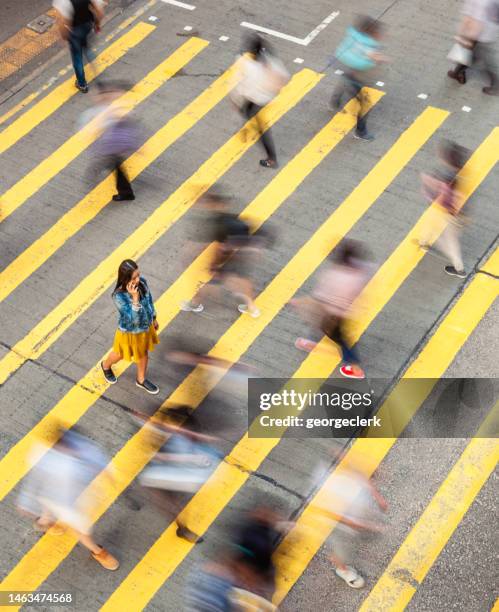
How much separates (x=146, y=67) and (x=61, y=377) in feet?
20.3

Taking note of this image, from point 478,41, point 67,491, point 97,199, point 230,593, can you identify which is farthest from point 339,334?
point 478,41

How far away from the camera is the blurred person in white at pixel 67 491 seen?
774cm

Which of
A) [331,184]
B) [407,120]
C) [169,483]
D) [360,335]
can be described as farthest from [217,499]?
[407,120]

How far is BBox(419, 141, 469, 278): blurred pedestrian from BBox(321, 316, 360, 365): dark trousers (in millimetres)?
1964

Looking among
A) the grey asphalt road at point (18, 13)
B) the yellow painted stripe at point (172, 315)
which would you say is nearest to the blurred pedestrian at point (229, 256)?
the yellow painted stripe at point (172, 315)

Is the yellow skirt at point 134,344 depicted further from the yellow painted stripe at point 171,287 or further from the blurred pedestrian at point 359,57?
the blurred pedestrian at point 359,57

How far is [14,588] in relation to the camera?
26.8 ft

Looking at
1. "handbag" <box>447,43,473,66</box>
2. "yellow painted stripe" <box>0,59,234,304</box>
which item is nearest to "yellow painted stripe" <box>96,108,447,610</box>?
"handbag" <box>447,43,473,66</box>

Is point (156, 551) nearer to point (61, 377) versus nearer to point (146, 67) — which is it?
point (61, 377)

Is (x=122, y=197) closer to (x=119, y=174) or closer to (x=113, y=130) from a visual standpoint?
(x=119, y=174)

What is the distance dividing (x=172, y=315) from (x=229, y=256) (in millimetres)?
1083

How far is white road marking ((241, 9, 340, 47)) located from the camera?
46.1 ft

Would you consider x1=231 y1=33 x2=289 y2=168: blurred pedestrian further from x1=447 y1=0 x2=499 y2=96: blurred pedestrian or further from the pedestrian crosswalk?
x1=447 y1=0 x2=499 y2=96: blurred pedestrian

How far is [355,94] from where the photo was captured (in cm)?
1209
